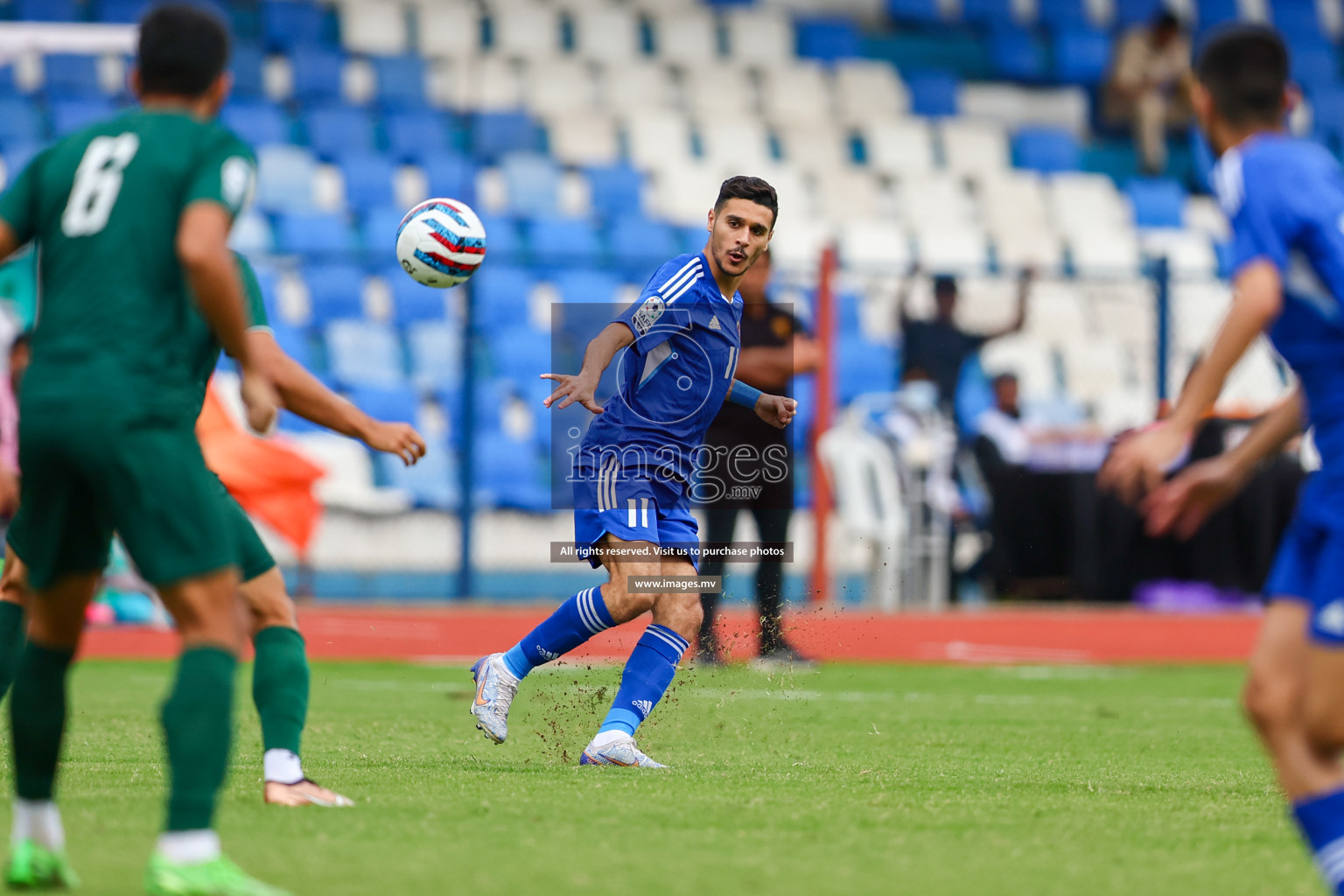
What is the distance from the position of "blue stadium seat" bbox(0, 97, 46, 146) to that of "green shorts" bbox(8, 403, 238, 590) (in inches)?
552

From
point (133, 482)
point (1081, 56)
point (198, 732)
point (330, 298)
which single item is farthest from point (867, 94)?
point (198, 732)

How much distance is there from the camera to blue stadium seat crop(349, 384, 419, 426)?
15.0m

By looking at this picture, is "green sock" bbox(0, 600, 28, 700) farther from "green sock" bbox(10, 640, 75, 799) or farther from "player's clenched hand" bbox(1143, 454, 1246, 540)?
"player's clenched hand" bbox(1143, 454, 1246, 540)

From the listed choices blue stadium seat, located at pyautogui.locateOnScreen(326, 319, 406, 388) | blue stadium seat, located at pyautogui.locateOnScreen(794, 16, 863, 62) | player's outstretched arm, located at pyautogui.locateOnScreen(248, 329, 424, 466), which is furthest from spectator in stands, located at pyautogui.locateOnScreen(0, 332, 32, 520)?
blue stadium seat, located at pyautogui.locateOnScreen(794, 16, 863, 62)

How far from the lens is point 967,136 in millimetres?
22016

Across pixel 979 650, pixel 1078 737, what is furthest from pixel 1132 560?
pixel 1078 737

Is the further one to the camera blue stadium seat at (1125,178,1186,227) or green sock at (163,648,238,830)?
blue stadium seat at (1125,178,1186,227)

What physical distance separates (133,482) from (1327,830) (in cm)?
255

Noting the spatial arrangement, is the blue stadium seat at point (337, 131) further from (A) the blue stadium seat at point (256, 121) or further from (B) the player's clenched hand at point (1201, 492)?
(B) the player's clenched hand at point (1201, 492)

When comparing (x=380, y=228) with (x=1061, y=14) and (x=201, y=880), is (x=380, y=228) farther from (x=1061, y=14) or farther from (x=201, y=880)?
(x=201, y=880)

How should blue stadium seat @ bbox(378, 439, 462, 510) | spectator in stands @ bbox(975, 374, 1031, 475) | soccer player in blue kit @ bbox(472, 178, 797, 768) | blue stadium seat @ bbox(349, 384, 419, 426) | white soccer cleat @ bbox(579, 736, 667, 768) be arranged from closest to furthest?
white soccer cleat @ bbox(579, 736, 667, 768), soccer player in blue kit @ bbox(472, 178, 797, 768), spectator in stands @ bbox(975, 374, 1031, 475), blue stadium seat @ bbox(378, 439, 462, 510), blue stadium seat @ bbox(349, 384, 419, 426)

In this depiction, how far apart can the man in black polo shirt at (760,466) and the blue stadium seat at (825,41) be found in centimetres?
1245

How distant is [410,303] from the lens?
655 inches

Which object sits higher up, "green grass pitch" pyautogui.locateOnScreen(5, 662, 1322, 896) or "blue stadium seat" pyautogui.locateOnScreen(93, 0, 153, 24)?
"blue stadium seat" pyautogui.locateOnScreen(93, 0, 153, 24)
